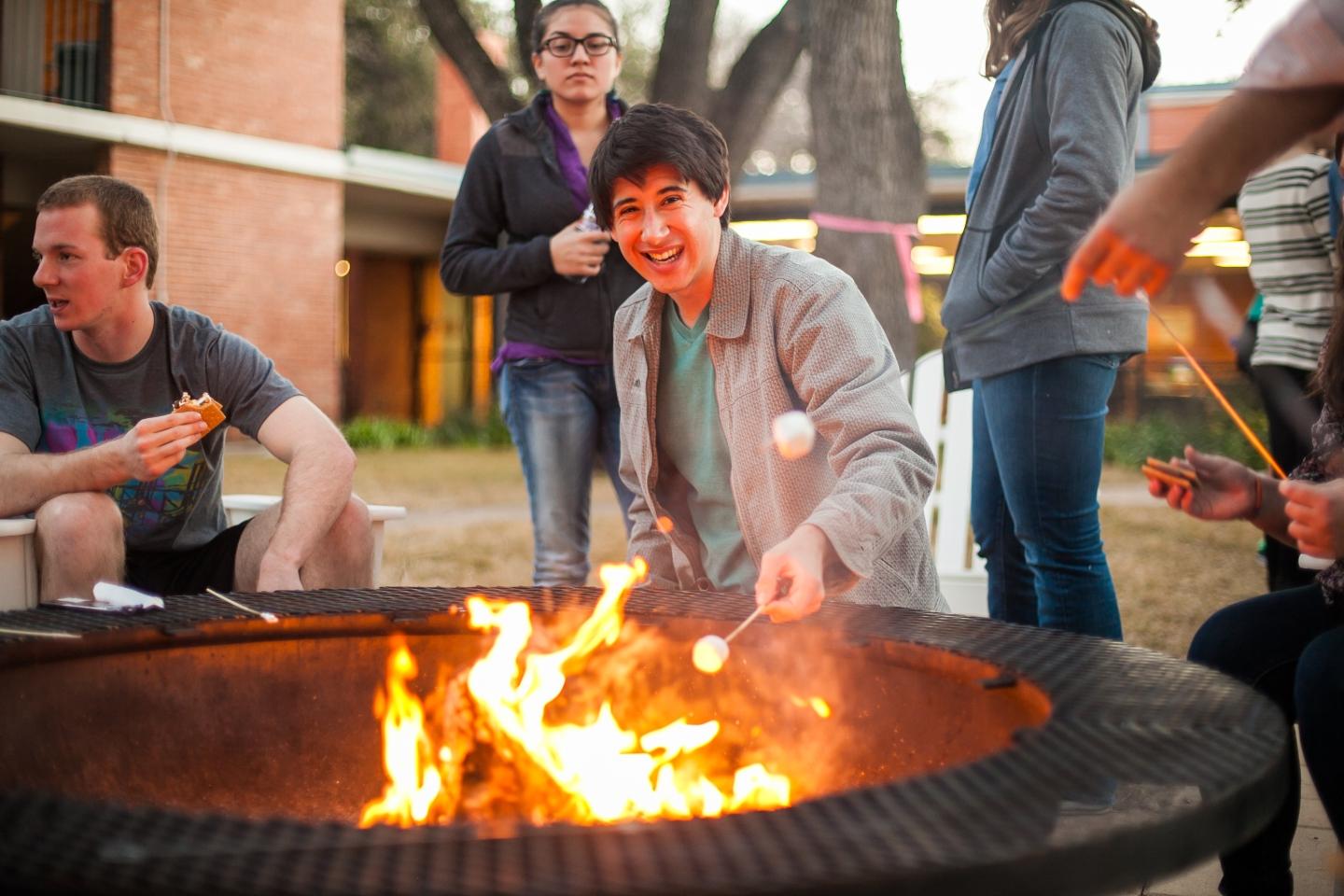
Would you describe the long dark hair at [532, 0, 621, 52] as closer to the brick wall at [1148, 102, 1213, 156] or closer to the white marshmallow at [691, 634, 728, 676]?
the white marshmallow at [691, 634, 728, 676]

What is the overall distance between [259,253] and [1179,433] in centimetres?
1142

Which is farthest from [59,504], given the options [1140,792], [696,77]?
[696,77]

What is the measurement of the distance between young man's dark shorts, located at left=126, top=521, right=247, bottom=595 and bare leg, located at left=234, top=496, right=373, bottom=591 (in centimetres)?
4

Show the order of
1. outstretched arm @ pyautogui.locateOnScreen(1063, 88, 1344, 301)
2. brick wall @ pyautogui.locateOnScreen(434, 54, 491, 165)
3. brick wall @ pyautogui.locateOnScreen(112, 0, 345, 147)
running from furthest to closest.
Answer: brick wall @ pyautogui.locateOnScreen(434, 54, 491, 165), brick wall @ pyautogui.locateOnScreen(112, 0, 345, 147), outstretched arm @ pyautogui.locateOnScreen(1063, 88, 1344, 301)

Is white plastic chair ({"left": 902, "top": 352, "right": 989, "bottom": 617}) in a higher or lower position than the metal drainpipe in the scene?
lower

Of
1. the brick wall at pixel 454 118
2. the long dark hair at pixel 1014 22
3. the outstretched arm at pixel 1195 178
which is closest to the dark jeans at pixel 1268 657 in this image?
the outstretched arm at pixel 1195 178

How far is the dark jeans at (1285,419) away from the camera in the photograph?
368 cm

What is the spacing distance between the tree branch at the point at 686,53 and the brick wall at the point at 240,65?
24.8 ft

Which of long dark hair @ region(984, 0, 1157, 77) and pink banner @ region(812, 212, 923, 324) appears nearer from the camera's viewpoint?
long dark hair @ region(984, 0, 1157, 77)

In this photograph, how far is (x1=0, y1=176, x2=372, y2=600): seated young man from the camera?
9.13 ft

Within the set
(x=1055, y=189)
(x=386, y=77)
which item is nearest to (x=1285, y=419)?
(x=1055, y=189)

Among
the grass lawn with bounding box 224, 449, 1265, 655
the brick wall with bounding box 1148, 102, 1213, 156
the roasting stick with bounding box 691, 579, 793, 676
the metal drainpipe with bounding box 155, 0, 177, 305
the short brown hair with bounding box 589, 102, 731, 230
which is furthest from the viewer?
the brick wall with bounding box 1148, 102, 1213, 156

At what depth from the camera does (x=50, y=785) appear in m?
1.85

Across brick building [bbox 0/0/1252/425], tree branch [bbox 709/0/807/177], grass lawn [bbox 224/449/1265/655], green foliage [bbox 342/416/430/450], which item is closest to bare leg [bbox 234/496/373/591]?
grass lawn [bbox 224/449/1265/655]
